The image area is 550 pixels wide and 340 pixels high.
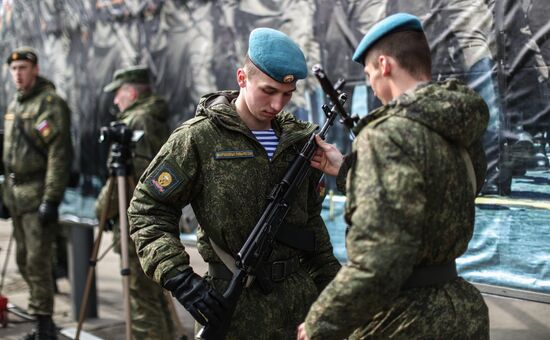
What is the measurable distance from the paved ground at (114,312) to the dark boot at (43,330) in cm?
23

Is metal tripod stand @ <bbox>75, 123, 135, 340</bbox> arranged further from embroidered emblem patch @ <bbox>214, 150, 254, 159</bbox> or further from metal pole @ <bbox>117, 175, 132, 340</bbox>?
embroidered emblem patch @ <bbox>214, 150, 254, 159</bbox>

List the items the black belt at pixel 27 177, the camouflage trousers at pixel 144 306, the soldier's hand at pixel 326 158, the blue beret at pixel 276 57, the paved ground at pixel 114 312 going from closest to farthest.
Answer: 1. the blue beret at pixel 276 57
2. the soldier's hand at pixel 326 158
3. the paved ground at pixel 114 312
4. the camouflage trousers at pixel 144 306
5. the black belt at pixel 27 177

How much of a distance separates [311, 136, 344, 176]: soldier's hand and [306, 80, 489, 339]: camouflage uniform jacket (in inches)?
21.9

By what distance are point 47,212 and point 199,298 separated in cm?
302

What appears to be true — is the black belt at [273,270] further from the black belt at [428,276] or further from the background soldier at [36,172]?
the background soldier at [36,172]

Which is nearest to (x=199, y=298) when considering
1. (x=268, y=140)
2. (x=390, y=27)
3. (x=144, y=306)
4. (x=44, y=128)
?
(x=268, y=140)

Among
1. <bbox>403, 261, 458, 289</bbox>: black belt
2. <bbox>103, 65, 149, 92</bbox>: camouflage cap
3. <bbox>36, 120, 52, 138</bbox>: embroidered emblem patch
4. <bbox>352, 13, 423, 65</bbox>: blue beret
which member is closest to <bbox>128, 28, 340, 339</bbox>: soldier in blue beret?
<bbox>352, 13, 423, 65</bbox>: blue beret

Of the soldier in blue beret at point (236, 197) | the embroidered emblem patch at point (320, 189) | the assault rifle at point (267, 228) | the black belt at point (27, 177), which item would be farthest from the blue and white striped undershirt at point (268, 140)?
the black belt at point (27, 177)

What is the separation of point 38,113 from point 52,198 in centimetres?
68

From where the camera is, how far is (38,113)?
5.30 metres

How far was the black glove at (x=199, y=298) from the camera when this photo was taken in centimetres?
233

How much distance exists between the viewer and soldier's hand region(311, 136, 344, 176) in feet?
8.38

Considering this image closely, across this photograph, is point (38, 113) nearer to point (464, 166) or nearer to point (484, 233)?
point (484, 233)

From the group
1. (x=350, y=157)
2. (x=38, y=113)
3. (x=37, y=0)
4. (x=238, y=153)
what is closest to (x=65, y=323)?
(x=38, y=113)
